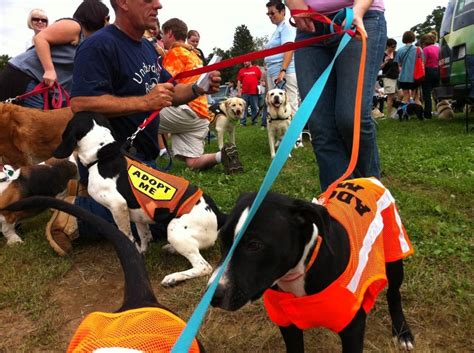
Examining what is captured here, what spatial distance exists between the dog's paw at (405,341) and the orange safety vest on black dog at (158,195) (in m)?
1.65

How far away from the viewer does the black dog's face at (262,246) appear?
148 centimetres

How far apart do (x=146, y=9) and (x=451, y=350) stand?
2.98m

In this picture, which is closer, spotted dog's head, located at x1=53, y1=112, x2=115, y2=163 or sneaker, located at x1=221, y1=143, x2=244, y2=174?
spotted dog's head, located at x1=53, y1=112, x2=115, y2=163

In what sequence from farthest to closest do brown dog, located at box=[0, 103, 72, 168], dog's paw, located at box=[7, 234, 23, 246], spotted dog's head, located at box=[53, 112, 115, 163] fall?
brown dog, located at box=[0, 103, 72, 168] < dog's paw, located at box=[7, 234, 23, 246] < spotted dog's head, located at box=[53, 112, 115, 163]

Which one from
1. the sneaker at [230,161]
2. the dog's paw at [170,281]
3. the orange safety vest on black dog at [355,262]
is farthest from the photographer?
the sneaker at [230,161]

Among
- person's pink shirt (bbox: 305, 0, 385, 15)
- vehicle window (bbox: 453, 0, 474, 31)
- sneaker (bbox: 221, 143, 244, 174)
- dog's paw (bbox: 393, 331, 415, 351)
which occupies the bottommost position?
dog's paw (bbox: 393, 331, 415, 351)

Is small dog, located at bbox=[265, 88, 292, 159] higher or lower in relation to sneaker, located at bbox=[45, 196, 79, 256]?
higher

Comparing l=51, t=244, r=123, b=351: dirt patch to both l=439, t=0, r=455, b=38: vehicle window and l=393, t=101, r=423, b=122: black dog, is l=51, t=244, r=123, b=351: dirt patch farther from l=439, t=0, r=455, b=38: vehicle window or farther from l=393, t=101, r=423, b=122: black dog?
l=393, t=101, r=423, b=122: black dog

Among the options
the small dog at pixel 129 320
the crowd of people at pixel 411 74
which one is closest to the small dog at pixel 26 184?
the small dog at pixel 129 320

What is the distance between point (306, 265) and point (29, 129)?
12.8 ft

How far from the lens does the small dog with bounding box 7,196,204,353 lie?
4.04ft

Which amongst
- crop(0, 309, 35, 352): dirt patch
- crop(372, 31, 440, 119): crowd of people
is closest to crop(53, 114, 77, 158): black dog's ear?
crop(0, 309, 35, 352): dirt patch

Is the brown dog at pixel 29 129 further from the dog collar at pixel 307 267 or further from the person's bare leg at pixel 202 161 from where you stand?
the dog collar at pixel 307 267

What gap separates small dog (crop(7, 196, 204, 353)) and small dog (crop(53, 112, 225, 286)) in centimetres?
156
